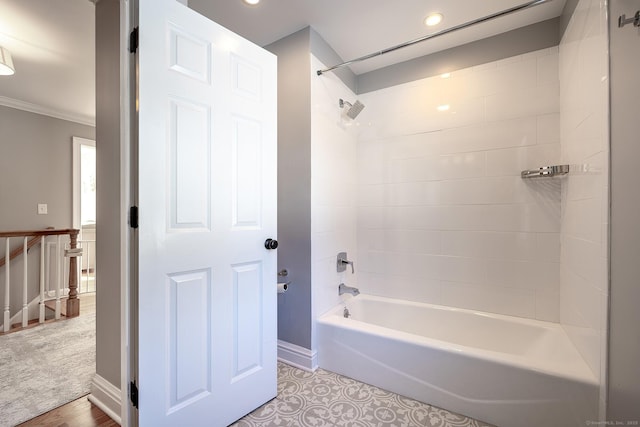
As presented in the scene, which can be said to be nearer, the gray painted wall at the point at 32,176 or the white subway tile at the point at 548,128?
the white subway tile at the point at 548,128

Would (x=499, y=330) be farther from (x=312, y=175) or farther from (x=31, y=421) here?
(x=31, y=421)

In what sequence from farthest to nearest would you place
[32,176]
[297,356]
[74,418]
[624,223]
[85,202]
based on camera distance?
[85,202], [32,176], [297,356], [74,418], [624,223]

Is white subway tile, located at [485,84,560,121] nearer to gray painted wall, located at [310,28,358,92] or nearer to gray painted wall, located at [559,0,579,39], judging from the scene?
gray painted wall, located at [559,0,579,39]

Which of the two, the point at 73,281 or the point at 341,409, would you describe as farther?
the point at 73,281

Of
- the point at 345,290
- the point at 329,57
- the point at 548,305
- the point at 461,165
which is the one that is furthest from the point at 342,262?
the point at 329,57

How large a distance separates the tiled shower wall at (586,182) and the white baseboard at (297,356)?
151 centimetres

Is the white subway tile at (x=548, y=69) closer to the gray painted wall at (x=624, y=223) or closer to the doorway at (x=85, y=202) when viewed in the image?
the gray painted wall at (x=624, y=223)

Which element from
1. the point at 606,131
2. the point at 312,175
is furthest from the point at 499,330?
the point at 312,175

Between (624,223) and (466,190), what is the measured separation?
1056mm

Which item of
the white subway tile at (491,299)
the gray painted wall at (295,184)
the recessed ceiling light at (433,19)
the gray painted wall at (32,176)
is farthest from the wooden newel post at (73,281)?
the recessed ceiling light at (433,19)

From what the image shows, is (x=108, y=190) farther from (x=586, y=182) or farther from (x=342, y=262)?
(x=586, y=182)

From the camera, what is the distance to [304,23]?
1.97 meters

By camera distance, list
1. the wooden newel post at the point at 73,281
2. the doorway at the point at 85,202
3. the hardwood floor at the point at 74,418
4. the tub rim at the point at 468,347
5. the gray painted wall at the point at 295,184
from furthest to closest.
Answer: the doorway at the point at 85,202
the wooden newel post at the point at 73,281
the gray painted wall at the point at 295,184
the hardwood floor at the point at 74,418
the tub rim at the point at 468,347

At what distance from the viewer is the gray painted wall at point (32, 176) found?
3.33 meters
